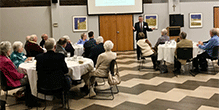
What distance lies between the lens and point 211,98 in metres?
4.27

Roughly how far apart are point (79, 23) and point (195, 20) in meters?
6.75

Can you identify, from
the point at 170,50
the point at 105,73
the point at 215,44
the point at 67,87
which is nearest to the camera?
the point at 67,87

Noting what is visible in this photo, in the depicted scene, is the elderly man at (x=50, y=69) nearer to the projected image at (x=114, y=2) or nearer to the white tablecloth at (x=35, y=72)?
the white tablecloth at (x=35, y=72)

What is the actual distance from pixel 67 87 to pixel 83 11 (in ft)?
31.0

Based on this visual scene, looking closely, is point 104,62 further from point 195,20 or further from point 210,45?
point 195,20

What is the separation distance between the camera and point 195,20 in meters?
13.4

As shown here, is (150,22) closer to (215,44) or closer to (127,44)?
(127,44)

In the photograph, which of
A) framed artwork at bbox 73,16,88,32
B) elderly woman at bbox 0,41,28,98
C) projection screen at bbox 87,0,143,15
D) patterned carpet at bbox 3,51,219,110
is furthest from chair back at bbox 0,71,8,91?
projection screen at bbox 87,0,143,15

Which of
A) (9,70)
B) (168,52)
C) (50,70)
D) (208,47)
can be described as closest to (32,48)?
(9,70)

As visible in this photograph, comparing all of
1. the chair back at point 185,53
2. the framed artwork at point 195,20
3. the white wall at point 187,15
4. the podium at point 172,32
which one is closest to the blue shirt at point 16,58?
the chair back at point 185,53

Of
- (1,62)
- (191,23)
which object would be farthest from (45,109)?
(191,23)

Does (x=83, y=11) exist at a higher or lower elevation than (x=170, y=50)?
higher

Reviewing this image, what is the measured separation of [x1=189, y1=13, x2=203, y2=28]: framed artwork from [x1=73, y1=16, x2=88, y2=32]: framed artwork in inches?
241

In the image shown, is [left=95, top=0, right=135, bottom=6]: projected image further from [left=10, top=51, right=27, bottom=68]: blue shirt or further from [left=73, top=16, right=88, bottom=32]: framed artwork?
[left=10, top=51, right=27, bottom=68]: blue shirt
